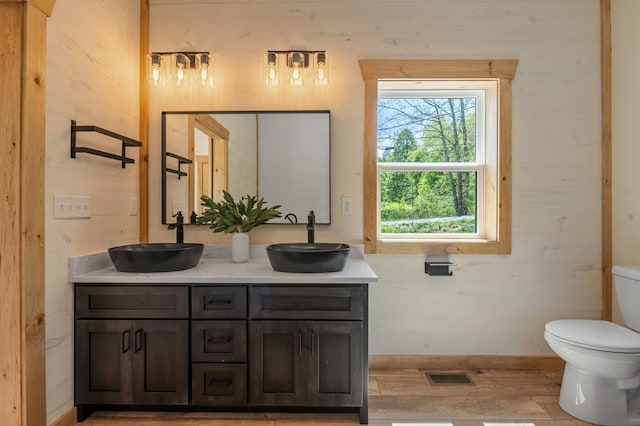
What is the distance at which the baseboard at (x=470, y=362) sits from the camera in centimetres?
247

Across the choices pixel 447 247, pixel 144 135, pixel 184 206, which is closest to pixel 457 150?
pixel 447 247

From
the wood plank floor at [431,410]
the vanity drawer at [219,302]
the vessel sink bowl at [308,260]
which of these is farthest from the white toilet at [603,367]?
the vanity drawer at [219,302]

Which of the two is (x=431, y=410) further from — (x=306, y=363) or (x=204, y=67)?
(x=204, y=67)

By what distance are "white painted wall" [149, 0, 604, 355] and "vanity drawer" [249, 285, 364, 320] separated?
687mm

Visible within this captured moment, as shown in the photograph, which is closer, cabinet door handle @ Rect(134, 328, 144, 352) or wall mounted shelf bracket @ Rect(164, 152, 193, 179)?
cabinet door handle @ Rect(134, 328, 144, 352)

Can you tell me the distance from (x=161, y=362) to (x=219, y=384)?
32cm

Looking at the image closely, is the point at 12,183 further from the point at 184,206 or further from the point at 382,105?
the point at 382,105

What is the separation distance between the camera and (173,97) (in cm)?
252

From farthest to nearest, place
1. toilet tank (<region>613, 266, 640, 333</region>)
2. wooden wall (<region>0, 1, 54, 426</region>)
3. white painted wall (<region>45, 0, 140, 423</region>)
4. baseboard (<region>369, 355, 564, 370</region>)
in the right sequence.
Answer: baseboard (<region>369, 355, 564, 370</region>) < toilet tank (<region>613, 266, 640, 333</region>) < white painted wall (<region>45, 0, 140, 423</region>) < wooden wall (<region>0, 1, 54, 426</region>)

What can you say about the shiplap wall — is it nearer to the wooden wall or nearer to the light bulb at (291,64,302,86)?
the light bulb at (291,64,302,86)

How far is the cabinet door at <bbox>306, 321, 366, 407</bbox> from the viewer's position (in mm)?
1845

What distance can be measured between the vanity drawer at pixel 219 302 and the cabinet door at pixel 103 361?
1.21 feet

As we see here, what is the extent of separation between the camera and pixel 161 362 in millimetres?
1874

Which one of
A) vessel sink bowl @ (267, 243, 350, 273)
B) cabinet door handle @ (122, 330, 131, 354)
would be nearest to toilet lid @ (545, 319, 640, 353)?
vessel sink bowl @ (267, 243, 350, 273)
